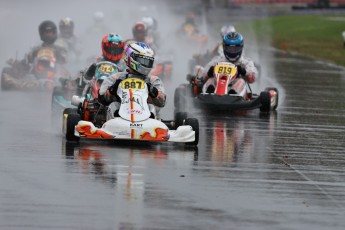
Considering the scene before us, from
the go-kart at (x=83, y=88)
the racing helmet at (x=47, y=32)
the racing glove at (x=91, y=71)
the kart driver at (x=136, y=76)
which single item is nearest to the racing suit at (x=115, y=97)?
the kart driver at (x=136, y=76)

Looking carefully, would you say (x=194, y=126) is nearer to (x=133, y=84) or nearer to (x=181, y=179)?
(x=133, y=84)

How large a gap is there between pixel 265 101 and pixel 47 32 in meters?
7.47

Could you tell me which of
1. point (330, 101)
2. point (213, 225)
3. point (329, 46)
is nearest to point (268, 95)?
point (330, 101)

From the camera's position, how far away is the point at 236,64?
67.7 ft

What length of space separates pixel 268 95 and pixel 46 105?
3879 mm

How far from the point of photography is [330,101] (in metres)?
22.9

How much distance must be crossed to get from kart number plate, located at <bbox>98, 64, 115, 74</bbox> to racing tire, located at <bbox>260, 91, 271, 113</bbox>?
3.50m

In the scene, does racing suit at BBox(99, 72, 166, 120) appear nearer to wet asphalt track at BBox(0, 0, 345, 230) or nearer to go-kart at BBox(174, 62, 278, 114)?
wet asphalt track at BBox(0, 0, 345, 230)

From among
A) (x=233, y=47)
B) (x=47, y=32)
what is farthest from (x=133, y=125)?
(x=47, y=32)

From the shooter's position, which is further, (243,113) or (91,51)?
(91,51)

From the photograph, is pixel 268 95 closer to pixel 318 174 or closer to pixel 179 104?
pixel 179 104

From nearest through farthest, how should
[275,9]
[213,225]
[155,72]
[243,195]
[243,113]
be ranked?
[213,225] → [243,195] → [243,113] → [155,72] → [275,9]

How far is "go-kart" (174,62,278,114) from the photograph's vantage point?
1948cm

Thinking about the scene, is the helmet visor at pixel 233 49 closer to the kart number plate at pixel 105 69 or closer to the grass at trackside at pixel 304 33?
the kart number plate at pixel 105 69
